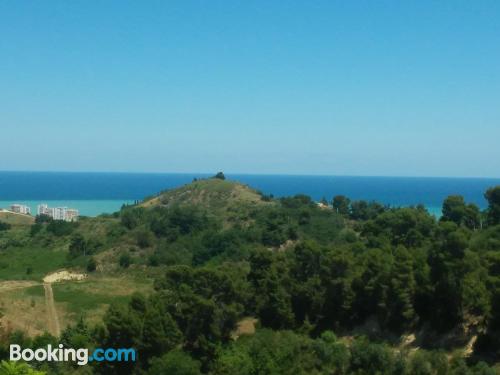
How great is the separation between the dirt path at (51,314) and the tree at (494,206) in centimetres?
2972

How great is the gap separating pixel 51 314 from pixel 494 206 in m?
30.8

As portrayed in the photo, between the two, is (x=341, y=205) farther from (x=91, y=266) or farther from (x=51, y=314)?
(x=51, y=314)

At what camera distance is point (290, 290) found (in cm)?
2584

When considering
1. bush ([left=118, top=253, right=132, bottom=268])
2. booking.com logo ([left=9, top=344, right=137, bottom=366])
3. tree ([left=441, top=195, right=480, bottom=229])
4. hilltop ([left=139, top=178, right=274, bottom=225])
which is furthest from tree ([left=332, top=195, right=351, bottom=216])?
booking.com logo ([left=9, top=344, right=137, bottom=366])

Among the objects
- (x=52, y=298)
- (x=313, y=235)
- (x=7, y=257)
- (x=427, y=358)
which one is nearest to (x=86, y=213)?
(x=7, y=257)

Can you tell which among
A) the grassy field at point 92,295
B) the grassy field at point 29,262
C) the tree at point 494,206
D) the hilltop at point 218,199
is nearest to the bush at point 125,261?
the grassy field at point 29,262

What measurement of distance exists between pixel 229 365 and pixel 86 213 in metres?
104

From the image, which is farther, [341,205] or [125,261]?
[341,205]

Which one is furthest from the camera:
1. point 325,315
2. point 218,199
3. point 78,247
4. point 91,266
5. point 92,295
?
point 218,199

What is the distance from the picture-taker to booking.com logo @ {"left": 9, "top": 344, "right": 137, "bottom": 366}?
1983 centimetres

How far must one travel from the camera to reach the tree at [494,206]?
39.1m

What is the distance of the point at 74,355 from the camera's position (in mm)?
20469

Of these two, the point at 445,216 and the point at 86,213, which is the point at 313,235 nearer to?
the point at 445,216

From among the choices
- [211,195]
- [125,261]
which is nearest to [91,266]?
[125,261]
